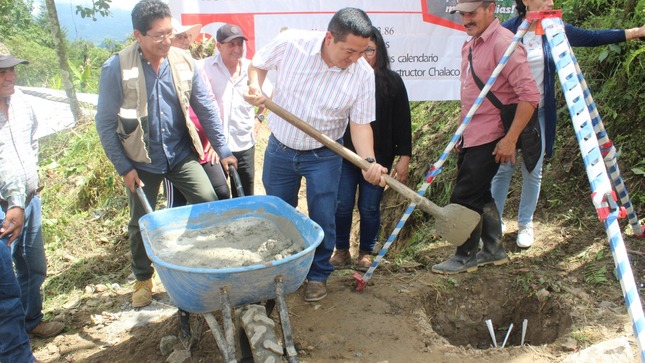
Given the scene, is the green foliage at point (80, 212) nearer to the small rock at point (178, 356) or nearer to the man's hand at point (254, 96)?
the small rock at point (178, 356)

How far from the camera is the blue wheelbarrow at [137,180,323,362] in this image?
2332 mm

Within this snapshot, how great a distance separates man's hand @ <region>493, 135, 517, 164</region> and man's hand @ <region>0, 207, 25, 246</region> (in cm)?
286

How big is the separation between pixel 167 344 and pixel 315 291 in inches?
39.8

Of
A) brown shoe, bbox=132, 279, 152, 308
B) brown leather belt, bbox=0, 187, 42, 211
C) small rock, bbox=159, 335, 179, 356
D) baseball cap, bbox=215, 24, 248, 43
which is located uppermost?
baseball cap, bbox=215, 24, 248, 43

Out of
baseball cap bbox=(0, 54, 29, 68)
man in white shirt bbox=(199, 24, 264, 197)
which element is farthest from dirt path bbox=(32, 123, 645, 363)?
baseball cap bbox=(0, 54, 29, 68)

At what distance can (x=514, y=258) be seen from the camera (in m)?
3.96

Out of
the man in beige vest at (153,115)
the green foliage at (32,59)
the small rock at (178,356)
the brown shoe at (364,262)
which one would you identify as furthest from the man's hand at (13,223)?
the green foliage at (32,59)

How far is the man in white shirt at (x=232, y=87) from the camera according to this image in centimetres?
412

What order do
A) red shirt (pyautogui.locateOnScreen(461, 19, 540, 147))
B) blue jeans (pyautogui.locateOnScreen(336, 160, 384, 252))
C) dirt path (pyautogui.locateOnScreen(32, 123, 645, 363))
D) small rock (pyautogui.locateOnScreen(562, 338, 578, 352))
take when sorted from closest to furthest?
small rock (pyautogui.locateOnScreen(562, 338, 578, 352)) → dirt path (pyautogui.locateOnScreen(32, 123, 645, 363)) → red shirt (pyautogui.locateOnScreen(461, 19, 540, 147)) → blue jeans (pyautogui.locateOnScreen(336, 160, 384, 252))

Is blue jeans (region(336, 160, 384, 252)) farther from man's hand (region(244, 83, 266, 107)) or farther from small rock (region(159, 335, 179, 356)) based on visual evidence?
small rock (region(159, 335, 179, 356))

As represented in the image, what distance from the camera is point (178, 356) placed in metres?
3.01

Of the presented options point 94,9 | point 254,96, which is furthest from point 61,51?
point 254,96

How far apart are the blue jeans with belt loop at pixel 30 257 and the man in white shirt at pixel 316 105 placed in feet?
4.89

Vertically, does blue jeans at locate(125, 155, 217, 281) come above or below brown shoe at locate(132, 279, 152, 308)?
above
